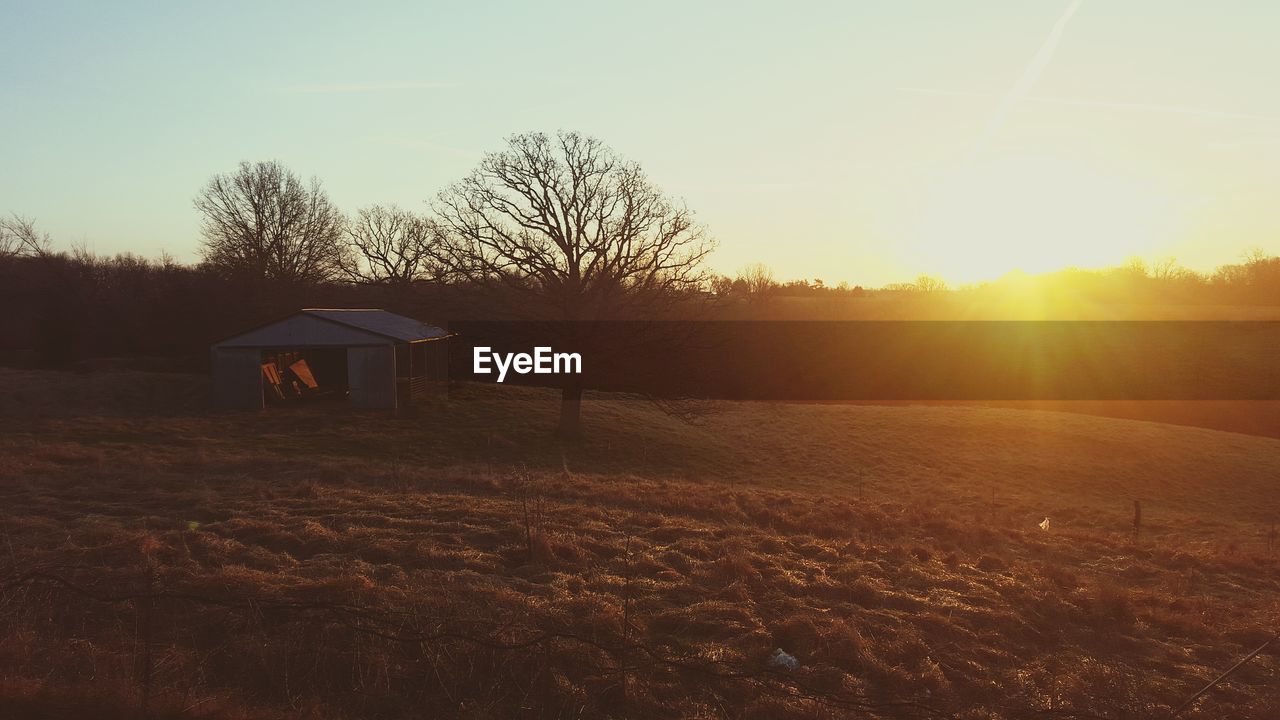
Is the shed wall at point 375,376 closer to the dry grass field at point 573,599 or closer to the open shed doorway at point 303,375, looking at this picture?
the open shed doorway at point 303,375

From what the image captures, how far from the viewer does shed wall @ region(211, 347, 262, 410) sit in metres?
34.5

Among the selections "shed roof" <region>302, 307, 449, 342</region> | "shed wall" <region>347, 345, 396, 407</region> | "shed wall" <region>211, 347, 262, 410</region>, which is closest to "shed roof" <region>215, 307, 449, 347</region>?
"shed roof" <region>302, 307, 449, 342</region>

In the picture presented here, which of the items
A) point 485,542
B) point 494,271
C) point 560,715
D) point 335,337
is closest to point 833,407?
point 494,271

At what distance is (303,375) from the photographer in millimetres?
39156

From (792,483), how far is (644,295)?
8.86 m

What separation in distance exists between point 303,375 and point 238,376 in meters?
4.68

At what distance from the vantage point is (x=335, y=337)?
3447 centimetres

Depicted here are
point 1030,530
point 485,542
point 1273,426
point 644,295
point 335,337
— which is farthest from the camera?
point 1273,426

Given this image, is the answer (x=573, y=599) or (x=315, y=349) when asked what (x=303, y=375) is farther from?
(x=573, y=599)

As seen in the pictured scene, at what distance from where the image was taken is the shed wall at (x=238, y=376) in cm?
3453

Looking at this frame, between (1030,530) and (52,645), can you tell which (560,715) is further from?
(1030,530)

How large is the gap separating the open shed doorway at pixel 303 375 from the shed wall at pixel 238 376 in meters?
0.51

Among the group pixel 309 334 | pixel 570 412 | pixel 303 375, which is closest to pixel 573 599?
pixel 570 412

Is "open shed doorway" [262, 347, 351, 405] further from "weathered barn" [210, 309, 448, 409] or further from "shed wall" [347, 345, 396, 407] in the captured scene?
"shed wall" [347, 345, 396, 407]
